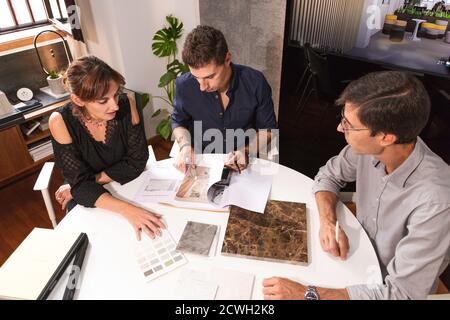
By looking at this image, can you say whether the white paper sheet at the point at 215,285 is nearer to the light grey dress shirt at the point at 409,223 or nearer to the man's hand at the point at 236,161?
the light grey dress shirt at the point at 409,223

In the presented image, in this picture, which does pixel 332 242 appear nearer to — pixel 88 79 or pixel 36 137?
pixel 88 79

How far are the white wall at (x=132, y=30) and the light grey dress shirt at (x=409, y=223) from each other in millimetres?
2255

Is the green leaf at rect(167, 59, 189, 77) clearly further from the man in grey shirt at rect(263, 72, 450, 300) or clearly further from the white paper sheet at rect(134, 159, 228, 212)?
the man in grey shirt at rect(263, 72, 450, 300)

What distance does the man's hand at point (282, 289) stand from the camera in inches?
43.4

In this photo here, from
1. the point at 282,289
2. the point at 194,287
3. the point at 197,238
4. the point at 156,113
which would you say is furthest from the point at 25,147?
the point at 282,289

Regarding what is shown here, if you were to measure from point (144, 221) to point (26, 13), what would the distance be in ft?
9.32

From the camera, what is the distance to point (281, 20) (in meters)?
2.55

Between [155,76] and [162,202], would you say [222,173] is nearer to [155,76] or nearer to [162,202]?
[162,202]

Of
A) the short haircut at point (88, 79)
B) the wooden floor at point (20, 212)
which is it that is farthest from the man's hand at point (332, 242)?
the short haircut at point (88, 79)

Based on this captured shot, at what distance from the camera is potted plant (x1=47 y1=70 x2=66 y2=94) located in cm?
299

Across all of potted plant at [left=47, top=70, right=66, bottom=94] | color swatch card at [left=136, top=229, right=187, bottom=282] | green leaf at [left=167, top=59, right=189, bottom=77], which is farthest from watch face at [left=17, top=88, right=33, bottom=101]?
color swatch card at [left=136, top=229, right=187, bottom=282]
